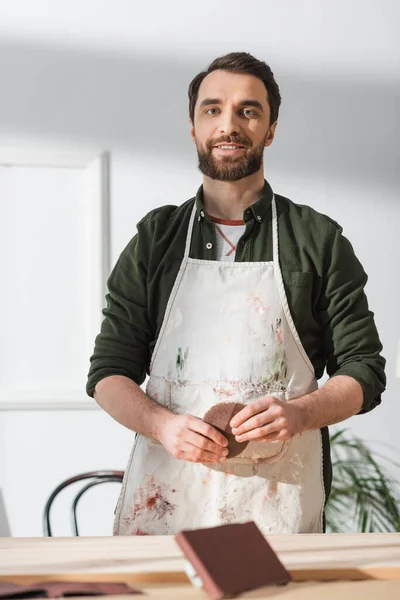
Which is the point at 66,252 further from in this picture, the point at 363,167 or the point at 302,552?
the point at 302,552

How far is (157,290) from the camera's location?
1.68 metres

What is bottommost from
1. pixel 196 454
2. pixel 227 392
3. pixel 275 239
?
pixel 196 454

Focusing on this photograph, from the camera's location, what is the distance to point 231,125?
1.63 meters

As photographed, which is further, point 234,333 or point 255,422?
point 234,333

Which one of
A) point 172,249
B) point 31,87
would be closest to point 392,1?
point 31,87

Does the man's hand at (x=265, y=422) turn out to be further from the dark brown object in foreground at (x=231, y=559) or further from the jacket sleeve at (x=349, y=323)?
the dark brown object in foreground at (x=231, y=559)

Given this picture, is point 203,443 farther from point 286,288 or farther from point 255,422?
point 286,288

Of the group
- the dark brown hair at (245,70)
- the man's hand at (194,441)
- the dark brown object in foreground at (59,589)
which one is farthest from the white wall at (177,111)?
the dark brown object in foreground at (59,589)

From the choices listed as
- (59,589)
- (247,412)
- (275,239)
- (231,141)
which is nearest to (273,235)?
(275,239)

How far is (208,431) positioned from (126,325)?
363mm

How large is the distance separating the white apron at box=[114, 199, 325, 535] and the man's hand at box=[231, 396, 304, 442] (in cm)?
12

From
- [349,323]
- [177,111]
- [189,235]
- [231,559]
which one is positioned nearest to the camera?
[231,559]

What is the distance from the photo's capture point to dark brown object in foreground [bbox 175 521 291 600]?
101cm

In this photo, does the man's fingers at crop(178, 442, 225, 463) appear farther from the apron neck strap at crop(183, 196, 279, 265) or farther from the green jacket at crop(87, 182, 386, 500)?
the apron neck strap at crop(183, 196, 279, 265)
